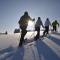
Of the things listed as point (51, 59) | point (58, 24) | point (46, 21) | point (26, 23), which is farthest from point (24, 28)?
point (58, 24)

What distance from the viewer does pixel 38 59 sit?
8070mm

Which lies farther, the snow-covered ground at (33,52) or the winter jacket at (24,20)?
the winter jacket at (24,20)

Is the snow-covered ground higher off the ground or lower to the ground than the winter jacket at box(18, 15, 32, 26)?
lower

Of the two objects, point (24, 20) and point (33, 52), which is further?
point (24, 20)

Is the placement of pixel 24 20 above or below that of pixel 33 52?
above

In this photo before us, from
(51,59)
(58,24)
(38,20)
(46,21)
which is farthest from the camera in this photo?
(58,24)

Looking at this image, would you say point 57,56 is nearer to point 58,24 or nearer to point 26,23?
point 26,23

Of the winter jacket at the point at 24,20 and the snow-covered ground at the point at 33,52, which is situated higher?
the winter jacket at the point at 24,20

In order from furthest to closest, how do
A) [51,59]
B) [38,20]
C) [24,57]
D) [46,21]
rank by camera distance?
[46,21], [38,20], [24,57], [51,59]

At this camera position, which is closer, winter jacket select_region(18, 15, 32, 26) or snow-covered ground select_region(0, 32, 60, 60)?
snow-covered ground select_region(0, 32, 60, 60)

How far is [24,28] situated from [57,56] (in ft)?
18.1

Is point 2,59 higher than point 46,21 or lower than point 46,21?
lower

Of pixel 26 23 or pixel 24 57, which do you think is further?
pixel 26 23

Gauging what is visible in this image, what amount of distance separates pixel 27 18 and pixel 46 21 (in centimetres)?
968
